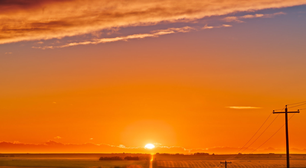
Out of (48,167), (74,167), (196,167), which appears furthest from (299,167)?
(48,167)

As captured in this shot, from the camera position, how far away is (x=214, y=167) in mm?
144250

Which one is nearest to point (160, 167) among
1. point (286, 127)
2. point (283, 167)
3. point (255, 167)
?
point (255, 167)

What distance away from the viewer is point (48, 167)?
144000 mm

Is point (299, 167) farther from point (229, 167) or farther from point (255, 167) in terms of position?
point (229, 167)

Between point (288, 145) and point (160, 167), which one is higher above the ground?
point (160, 167)

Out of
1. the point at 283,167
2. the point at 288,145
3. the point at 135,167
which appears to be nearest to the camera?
the point at 288,145

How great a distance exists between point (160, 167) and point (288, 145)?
3267 inches

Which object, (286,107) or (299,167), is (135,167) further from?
(286,107)

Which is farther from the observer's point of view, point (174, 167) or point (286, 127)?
point (174, 167)

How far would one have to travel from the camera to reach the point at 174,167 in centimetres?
14512

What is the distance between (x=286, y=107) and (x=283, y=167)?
271 feet

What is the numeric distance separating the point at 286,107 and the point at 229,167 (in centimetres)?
8036

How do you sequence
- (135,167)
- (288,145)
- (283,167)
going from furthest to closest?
(283,167)
(135,167)
(288,145)

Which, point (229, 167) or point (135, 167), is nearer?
point (135, 167)
